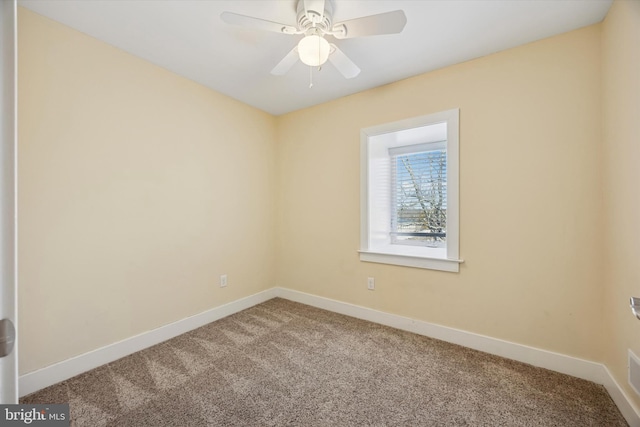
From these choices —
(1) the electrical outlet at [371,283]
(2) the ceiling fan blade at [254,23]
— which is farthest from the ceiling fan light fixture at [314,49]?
(1) the electrical outlet at [371,283]

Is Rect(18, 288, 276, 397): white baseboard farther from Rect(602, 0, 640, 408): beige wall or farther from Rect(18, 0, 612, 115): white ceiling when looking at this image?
Rect(602, 0, 640, 408): beige wall

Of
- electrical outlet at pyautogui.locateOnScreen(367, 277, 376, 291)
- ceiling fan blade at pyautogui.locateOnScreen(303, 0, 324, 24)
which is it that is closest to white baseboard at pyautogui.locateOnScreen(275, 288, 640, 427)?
electrical outlet at pyautogui.locateOnScreen(367, 277, 376, 291)

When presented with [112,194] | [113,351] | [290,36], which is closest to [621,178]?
[290,36]

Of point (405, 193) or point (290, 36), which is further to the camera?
point (405, 193)

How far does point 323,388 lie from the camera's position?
169 cm

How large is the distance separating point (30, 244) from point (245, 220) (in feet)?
5.64

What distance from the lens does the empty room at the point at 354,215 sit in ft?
5.03

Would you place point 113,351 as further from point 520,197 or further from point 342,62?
point 520,197

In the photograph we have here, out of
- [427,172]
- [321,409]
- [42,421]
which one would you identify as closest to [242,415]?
[321,409]

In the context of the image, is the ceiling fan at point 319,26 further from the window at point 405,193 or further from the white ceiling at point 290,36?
the window at point 405,193

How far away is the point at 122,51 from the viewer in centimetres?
203

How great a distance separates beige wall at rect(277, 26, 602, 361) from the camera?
176cm

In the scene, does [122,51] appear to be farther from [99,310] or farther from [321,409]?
[321,409]

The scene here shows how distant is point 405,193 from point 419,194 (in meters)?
0.15
